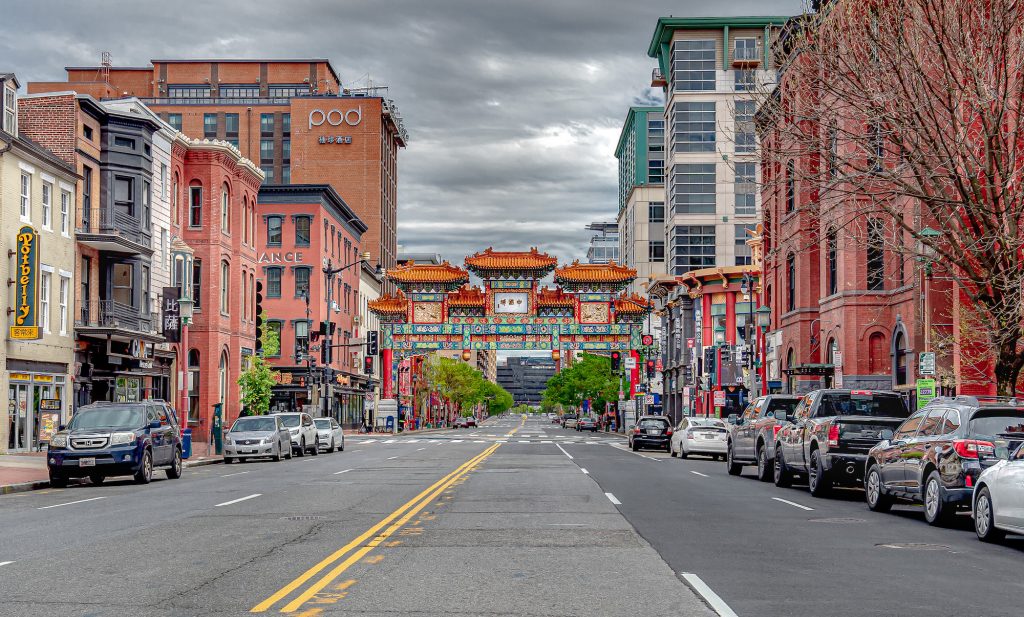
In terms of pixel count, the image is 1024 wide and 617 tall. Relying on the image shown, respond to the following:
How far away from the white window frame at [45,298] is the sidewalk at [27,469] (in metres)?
4.37

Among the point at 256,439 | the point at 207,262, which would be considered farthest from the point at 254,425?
the point at 207,262

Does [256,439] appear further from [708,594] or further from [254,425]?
[708,594]

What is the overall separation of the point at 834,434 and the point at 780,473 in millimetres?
3582

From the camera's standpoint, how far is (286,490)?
74.6ft

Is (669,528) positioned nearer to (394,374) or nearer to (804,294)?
(804,294)

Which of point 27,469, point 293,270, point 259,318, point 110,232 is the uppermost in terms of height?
point 293,270

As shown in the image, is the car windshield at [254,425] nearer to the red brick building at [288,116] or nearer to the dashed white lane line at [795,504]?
the dashed white lane line at [795,504]

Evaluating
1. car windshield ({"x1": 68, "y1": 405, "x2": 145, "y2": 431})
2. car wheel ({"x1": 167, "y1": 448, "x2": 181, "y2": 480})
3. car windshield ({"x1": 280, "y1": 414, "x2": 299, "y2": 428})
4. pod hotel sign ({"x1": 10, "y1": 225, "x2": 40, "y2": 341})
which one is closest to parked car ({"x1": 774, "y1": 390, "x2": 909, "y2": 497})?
car wheel ({"x1": 167, "y1": 448, "x2": 181, "y2": 480})

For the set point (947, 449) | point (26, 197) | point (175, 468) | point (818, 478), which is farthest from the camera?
point (26, 197)

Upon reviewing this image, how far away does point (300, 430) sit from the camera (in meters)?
41.8

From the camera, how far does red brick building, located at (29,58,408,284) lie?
11144 centimetres

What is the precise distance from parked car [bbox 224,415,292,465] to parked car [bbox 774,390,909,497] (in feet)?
60.4

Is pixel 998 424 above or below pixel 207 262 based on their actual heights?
below

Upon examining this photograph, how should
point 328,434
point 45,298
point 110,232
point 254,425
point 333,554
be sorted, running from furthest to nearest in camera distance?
point 328,434 < point 110,232 < point 45,298 < point 254,425 < point 333,554
